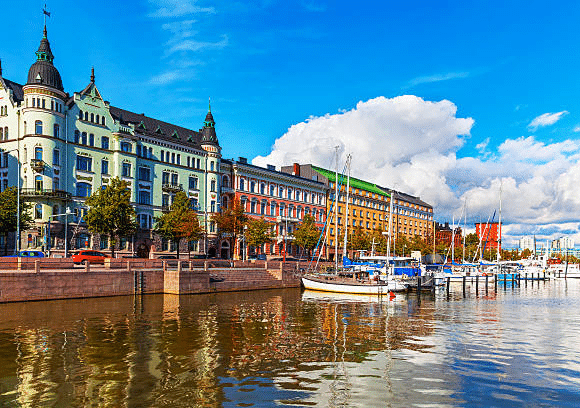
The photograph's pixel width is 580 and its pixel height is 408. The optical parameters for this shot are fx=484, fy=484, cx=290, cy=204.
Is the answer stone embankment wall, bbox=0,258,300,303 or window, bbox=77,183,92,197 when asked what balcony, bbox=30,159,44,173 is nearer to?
window, bbox=77,183,92,197

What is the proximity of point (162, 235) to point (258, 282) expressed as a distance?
68.4ft

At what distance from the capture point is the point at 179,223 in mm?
74250

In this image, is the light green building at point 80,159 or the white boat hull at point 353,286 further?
the light green building at point 80,159

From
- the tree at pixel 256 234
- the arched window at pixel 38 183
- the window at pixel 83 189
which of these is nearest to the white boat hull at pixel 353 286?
the tree at pixel 256 234

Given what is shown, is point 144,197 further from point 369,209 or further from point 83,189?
point 369,209

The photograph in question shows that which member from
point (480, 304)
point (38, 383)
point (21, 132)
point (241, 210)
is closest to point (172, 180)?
point (241, 210)

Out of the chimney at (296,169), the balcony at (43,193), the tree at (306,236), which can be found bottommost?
the tree at (306,236)

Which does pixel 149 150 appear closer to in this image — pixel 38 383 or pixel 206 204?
pixel 206 204

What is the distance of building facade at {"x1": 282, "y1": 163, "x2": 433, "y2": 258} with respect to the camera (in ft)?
406

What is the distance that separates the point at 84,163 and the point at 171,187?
1537 centimetres

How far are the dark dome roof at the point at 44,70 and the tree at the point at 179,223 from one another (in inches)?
940

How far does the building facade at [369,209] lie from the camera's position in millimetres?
123625

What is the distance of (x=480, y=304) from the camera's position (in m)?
54.0

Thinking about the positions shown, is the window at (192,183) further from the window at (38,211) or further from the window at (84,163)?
the window at (38,211)
